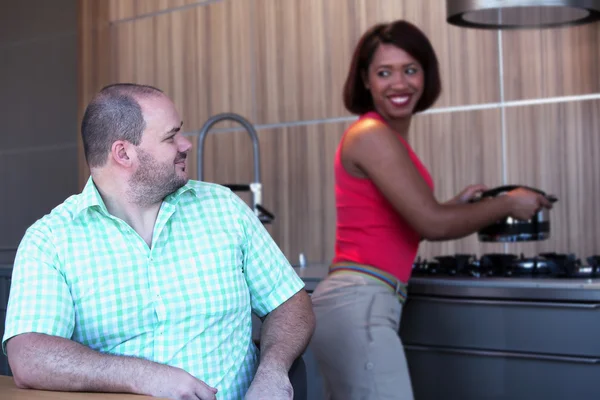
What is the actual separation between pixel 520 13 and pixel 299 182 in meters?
1.33

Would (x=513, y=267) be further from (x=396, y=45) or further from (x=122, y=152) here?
(x=122, y=152)

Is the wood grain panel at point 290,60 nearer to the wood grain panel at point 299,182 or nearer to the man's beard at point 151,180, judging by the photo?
the wood grain panel at point 299,182

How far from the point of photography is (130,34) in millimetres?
4344

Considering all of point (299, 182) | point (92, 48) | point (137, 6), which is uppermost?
point (137, 6)

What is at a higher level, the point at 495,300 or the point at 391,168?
the point at 391,168

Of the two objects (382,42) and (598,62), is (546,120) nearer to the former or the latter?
(598,62)

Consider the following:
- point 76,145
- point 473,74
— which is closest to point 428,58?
point 473,74

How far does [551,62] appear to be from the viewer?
285 cm

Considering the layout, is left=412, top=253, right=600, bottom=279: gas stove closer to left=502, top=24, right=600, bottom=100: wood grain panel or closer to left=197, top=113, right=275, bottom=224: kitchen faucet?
left=502, top=24, right=600, bottom=100: wood grain panel

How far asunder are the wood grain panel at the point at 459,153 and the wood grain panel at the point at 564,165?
8 cm

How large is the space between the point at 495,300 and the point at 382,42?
0.72m

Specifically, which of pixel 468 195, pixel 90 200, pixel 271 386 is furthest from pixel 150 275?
pixel 468 195

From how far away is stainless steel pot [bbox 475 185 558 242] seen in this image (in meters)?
2.35

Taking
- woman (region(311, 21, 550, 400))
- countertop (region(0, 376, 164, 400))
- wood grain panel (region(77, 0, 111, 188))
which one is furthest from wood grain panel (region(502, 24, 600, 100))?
wood grain panel (region(77, 0, 111, 188))
